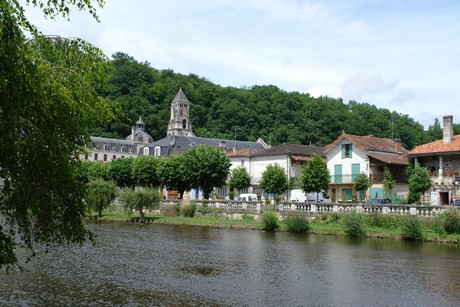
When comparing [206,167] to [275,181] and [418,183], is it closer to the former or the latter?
[275,181]

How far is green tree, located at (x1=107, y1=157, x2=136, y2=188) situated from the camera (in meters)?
63.7

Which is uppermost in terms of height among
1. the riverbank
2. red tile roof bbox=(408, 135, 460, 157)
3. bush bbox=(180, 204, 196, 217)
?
red tile roof bbox=(408, 135, 460, 157)

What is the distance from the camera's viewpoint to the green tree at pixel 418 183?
1741 inches

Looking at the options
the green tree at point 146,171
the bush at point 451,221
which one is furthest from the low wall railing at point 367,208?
the green tree at point 146,171

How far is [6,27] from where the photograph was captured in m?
7.89

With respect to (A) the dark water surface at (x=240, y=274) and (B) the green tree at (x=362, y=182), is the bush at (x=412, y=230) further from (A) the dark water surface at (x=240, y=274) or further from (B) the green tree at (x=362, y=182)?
(B) the green tree at (x=362, y=182)

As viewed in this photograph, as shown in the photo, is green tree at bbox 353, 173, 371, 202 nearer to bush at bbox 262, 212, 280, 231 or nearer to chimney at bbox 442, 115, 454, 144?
chimney at bbox 442, 115, 454, 144

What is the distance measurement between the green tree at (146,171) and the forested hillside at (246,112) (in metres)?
53.9

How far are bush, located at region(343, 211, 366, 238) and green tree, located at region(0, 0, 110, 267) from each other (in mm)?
24778

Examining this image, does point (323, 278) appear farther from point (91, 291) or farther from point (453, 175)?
point (453, 175)

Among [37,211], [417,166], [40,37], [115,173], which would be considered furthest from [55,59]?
[115,173]

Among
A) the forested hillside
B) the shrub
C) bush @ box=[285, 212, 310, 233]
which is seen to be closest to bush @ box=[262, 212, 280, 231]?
bush @ box=[285, 212, 310, 233]

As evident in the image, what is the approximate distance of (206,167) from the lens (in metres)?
54.4

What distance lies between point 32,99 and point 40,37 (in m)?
1.83
